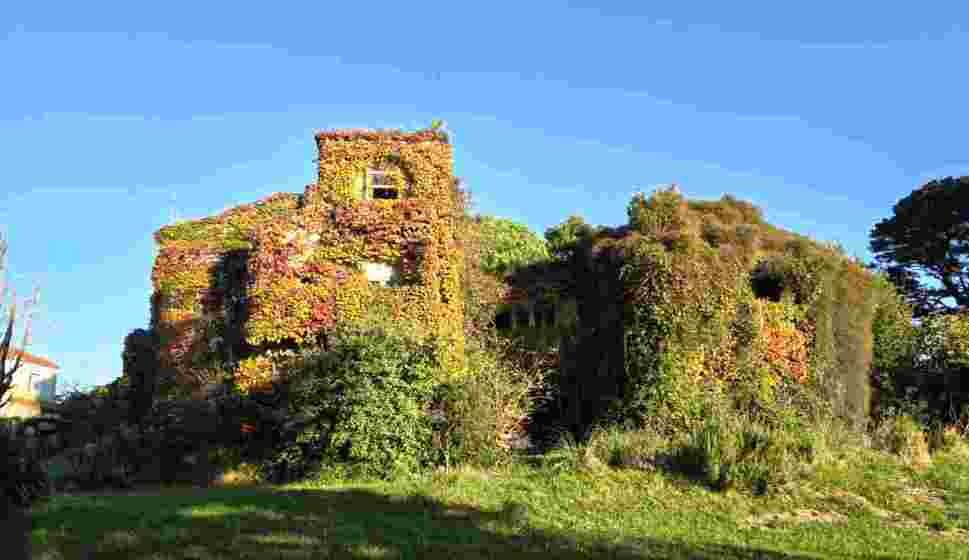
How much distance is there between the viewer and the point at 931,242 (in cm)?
4212

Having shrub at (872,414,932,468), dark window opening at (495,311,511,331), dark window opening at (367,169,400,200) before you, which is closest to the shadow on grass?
shrub at (872,414,932,468)

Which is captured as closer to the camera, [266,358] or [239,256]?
[266,358]

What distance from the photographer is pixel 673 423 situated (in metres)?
19.2

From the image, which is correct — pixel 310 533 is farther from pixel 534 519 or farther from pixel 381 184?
pixel 381 184

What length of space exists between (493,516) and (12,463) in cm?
631

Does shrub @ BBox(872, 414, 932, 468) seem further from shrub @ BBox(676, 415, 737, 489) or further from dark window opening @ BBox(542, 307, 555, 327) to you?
dark window opening @ BBox(542, 307, 555, 327)

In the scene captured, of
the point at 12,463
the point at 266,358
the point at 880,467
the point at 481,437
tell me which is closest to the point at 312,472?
the point at 481,437

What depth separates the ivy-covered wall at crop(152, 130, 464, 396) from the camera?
21688mm

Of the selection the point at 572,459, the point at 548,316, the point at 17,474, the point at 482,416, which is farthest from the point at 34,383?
the point at 17,474

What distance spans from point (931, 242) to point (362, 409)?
34.7 m

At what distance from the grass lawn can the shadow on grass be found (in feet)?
0.08

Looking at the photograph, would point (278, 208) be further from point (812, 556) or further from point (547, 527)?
point (812, 556)

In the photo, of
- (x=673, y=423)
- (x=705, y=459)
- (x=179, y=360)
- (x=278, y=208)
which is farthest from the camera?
(x=278, y=208)

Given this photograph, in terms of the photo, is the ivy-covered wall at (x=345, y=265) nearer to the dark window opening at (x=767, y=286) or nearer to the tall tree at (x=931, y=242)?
the dark window opening at (x=767, y=286)
